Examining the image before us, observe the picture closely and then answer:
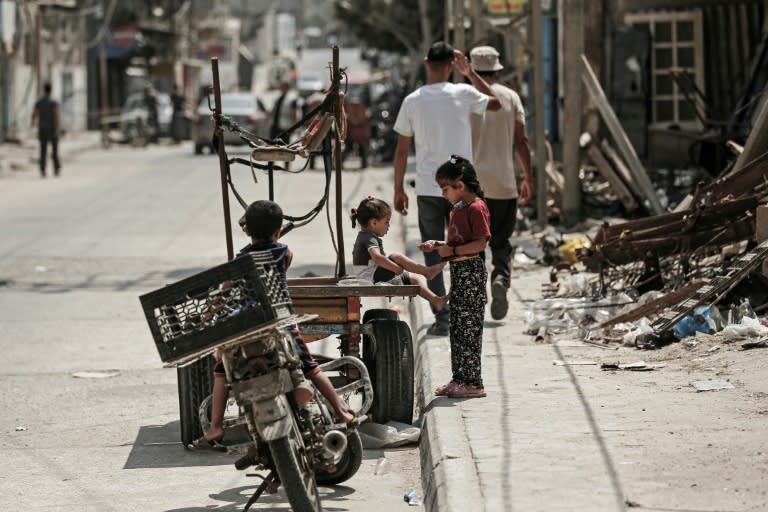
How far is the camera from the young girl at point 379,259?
749 centimetres

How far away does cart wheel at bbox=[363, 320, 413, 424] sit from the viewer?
7395 mm

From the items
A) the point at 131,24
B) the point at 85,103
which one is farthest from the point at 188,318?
the point at 131,24

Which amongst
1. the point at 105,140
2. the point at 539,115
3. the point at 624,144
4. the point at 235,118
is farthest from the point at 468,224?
the point at 105,140

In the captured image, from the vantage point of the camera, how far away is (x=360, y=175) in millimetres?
29359

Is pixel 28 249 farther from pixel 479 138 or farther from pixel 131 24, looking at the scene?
pixel 131 24

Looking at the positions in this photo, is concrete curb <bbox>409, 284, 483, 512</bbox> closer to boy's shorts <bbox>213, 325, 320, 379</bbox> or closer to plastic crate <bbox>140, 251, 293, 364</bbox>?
boy's shorts <bbox>213, 325, 320, 379</bbox>

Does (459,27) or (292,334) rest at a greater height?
(459,27)

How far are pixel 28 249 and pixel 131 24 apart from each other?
168 feet

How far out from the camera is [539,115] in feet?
54.2

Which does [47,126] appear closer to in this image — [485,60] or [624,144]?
[624,144]

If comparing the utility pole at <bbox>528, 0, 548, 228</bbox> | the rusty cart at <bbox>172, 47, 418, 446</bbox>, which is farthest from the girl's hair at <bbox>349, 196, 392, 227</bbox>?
the utility pole at <bbox>528, 0, 548, 228</bbox>

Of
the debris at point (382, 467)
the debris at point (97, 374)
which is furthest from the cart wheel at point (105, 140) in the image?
the debris at point (382, 467)

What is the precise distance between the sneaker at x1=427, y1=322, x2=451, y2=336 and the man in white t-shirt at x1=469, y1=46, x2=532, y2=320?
430mm

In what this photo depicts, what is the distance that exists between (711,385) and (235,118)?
109ft
